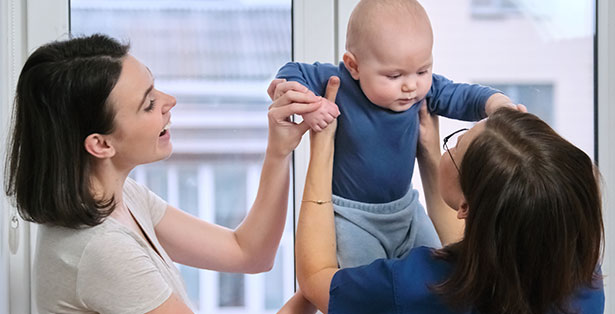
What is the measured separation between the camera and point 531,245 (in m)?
1.18

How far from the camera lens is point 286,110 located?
143 cm

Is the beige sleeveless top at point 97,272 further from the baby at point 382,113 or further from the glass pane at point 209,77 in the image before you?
the glass pane at point 209,77

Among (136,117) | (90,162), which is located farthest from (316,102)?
(90,162)

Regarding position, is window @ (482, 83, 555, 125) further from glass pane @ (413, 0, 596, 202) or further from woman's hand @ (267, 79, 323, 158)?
woman's hand @ (267, 79, 323, 158)

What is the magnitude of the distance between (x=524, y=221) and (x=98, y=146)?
77 cm

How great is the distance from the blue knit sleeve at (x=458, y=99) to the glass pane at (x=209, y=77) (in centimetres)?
55

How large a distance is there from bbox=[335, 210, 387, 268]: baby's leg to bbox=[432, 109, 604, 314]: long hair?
0.25m

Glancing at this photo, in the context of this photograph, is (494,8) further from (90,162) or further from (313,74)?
(90,162)

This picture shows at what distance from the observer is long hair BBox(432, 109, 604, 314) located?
3.81 ft

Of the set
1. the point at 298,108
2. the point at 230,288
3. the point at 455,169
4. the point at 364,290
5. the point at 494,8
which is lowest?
the point at 230,288

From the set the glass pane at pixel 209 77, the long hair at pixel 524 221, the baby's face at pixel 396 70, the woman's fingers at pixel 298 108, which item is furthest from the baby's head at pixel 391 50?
the glass pane at pixel 209 77

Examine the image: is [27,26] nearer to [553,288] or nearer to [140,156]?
[140,156]

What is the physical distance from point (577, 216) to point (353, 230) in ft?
1.47

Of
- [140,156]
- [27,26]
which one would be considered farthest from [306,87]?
[27,26]
